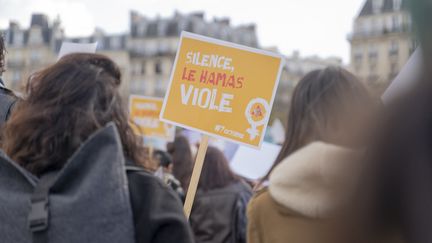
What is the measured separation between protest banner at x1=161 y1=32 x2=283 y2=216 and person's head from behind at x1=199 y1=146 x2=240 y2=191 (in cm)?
207

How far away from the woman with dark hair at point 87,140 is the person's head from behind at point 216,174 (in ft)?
12.5

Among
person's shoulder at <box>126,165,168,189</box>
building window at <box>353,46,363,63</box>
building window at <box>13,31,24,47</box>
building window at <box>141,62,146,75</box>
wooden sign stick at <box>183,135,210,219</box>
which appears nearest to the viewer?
person's shoulder at <box>126,165,168,189</box>

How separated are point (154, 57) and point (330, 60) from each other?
23.9 m

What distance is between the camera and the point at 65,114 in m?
2.28

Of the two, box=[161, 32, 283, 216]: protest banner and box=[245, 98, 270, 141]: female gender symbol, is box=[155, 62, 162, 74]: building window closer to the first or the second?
box=[161, 32, 283, 216]: protest banner

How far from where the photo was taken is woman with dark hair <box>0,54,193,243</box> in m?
2.11

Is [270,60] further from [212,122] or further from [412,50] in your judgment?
[412,50]

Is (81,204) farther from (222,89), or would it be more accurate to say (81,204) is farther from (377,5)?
(377,5)

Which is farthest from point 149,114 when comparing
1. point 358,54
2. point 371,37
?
point 371,37

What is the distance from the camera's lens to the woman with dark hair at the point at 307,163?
235cm

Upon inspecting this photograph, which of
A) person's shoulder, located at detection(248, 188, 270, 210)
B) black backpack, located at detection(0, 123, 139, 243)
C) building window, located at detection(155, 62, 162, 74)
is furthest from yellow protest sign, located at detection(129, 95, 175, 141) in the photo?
building window, located at detection(155, 62, 162, 74)

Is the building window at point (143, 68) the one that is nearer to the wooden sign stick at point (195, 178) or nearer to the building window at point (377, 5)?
the building window at point (377, 5)

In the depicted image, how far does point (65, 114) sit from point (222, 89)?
6.40 feet

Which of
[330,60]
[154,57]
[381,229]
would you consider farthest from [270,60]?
[330,60]
